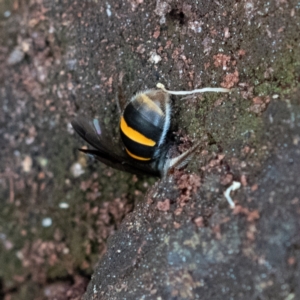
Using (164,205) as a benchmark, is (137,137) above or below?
above

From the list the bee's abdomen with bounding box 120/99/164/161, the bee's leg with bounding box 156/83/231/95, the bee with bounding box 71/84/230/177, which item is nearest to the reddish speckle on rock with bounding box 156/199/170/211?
the bee with bounding box 71/84/230/177

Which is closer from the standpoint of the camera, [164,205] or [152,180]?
[164,205]

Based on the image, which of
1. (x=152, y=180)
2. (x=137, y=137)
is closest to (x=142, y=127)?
(x=137, y=137)

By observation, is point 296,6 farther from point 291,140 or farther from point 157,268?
point 157,268

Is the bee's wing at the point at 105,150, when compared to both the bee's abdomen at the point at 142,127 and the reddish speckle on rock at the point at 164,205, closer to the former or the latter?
the bee's abdomen at the point at 142,127

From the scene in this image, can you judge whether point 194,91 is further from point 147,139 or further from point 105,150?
point 105,150

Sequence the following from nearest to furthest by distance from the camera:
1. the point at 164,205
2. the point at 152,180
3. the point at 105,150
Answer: the point at 164,205 → the point at 105,150 → the point at 152,180

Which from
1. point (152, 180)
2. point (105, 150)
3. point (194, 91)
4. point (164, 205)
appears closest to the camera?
point (164, 205)

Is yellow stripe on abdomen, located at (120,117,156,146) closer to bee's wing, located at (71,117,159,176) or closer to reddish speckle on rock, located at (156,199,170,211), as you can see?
bee's wing, located at (71,117,159,176)
